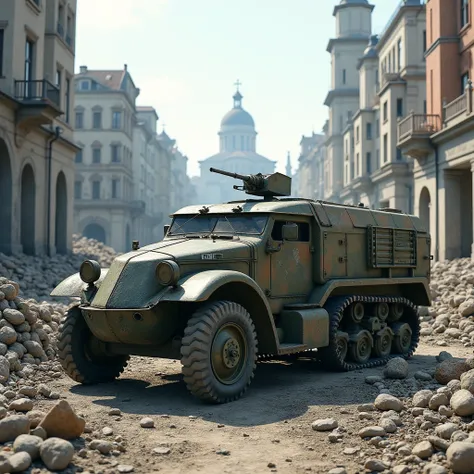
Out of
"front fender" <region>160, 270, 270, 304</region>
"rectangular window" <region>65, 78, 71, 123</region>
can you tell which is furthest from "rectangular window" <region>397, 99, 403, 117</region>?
"front fender" <region>160, 270, 270, 304</region>

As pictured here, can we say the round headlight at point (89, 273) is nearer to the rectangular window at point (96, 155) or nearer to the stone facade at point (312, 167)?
the rectangular window at point (96, 155)

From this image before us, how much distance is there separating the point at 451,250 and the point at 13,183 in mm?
15668

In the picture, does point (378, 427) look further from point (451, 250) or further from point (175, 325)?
point (451, 250)

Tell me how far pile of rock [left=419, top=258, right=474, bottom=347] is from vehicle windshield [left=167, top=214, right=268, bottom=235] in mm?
6122

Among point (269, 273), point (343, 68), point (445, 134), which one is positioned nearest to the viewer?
point (269, 273)

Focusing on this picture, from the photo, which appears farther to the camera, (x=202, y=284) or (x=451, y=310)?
(x=451, y=310)

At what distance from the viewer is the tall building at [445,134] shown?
949 inches

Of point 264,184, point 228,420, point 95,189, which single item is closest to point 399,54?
point 95,189

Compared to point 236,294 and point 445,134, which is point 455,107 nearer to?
point 445,134

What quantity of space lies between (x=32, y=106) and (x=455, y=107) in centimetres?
1451

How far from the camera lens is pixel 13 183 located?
22234 millimetres

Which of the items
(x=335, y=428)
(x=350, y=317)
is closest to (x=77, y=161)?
(x=350, y=317)

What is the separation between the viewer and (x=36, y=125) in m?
22.9

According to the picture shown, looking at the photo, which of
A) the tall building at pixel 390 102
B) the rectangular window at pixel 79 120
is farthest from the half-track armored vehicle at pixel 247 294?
the rectangular window at pixel 79 120
